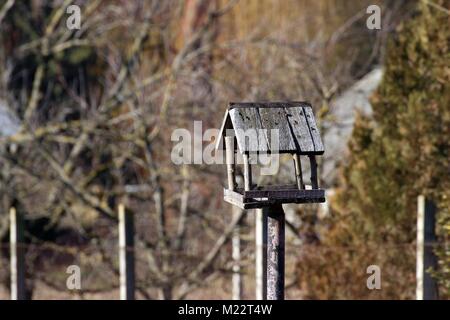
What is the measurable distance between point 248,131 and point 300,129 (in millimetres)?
270

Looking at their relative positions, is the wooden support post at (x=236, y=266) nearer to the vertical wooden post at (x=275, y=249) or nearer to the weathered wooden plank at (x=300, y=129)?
the vertical wooden post at (x=275, y=249)

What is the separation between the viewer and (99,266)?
965 centimetres

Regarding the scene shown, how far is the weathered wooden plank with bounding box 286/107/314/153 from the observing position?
4117 mm

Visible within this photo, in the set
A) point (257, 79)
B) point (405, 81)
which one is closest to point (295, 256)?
point (405, 81)

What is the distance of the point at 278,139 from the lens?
4102 millimetres

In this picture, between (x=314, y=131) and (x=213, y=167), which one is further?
(x=213, y=167)

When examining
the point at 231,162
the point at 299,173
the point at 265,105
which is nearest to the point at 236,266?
the point at 231,162

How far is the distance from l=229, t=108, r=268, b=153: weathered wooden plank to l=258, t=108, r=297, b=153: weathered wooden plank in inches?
1.2

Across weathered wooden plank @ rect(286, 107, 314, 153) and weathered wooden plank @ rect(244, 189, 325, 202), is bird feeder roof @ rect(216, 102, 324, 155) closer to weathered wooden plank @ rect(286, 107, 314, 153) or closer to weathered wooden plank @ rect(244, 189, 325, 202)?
weathered wooden plank @ rect(286, 107, 314, 153)

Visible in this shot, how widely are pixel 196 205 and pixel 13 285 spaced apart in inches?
170

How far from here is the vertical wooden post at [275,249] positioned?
421 centimetres

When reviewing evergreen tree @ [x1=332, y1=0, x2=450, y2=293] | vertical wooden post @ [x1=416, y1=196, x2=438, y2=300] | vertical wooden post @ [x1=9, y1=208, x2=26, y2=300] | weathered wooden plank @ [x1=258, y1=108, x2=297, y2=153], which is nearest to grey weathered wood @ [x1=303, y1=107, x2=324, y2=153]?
weathered wooden plank @ [x1=258, y1=108, x2=297, y2=153]

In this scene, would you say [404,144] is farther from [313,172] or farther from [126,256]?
[313,172]
